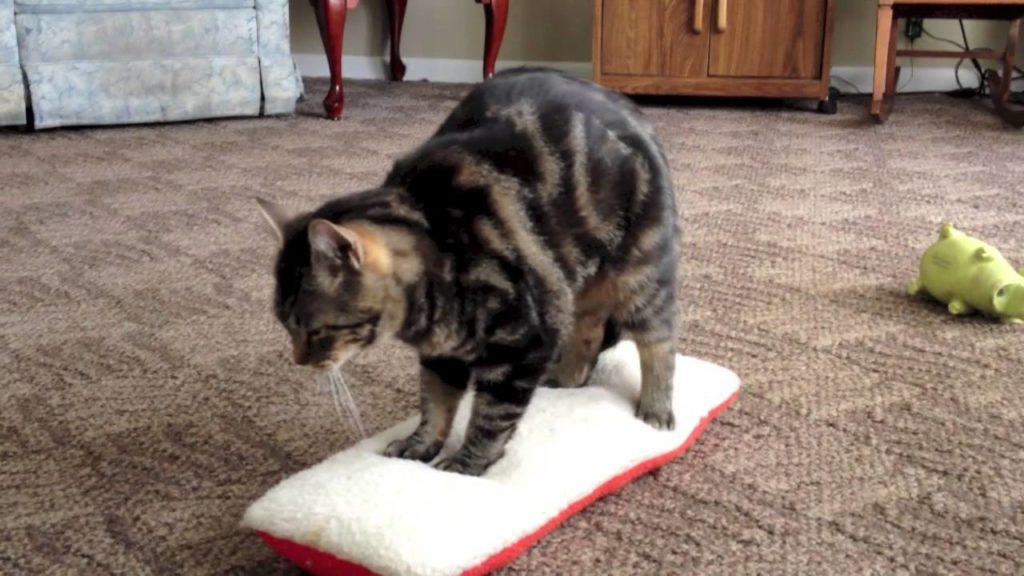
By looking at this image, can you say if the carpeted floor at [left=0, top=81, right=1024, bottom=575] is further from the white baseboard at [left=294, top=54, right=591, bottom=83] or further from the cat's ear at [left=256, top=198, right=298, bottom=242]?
the white baseboard at [left=294, top=54, right=591, bottom=83]

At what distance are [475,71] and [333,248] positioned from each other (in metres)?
3.21

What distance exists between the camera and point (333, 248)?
2.93 ft

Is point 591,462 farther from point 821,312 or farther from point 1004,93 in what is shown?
point 1004,93

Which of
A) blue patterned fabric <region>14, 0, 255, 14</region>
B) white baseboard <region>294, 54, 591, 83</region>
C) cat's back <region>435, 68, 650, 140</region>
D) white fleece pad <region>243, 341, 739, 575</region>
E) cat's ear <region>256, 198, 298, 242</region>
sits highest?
cat's back <region>435, 68, 650, 140</region>

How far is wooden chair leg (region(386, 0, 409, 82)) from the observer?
3.91 metres

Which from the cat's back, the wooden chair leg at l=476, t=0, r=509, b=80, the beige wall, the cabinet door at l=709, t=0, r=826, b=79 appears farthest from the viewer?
the beige wall

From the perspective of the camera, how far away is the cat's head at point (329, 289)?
0.90 metres

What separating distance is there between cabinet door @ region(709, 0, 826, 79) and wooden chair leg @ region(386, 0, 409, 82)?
1224 millimetres

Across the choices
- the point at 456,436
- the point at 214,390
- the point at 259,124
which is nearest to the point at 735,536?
the point at 456,436

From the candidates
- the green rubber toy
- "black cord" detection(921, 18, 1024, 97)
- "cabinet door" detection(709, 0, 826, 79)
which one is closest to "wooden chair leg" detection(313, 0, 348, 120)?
"cabinet door" detection(709, 0, 826, 79)

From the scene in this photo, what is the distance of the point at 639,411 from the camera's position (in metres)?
1.11

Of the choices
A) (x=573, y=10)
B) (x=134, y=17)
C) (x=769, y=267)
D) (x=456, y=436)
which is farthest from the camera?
(x=573, y=10)

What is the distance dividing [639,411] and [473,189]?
30 centimetres

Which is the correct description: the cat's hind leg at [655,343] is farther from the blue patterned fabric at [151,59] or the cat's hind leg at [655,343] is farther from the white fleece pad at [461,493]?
the blue patterned fabric at [151,59]
